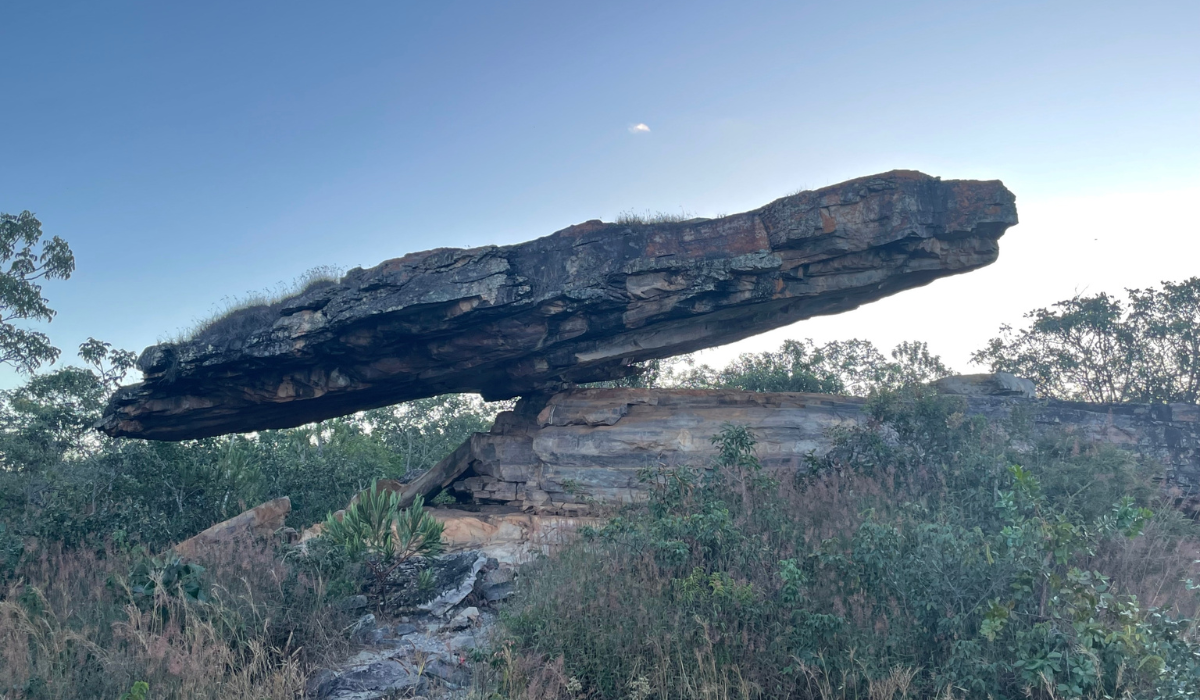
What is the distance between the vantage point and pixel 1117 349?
1593 centimetres

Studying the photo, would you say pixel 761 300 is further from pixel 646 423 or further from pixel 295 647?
pixel 295 647

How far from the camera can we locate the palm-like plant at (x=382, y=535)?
7285 millimetres

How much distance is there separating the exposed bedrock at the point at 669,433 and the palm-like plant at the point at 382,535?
3776 mm

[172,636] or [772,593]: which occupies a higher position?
[172,636]

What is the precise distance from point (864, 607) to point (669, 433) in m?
7.17

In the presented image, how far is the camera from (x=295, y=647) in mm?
5957

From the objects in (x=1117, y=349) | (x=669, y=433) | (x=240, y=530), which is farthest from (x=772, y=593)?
(x=1117, y=349)

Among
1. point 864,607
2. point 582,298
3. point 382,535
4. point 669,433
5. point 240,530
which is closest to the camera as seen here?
point 864,607

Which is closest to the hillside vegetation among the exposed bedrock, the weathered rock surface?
the weathered rock surface

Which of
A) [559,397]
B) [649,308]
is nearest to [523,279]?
[649,308]

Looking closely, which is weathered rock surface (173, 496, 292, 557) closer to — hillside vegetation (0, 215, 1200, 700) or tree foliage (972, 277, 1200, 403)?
hillside vegetation (0, 215, 1200, 700)

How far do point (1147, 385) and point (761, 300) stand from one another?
36.3ft

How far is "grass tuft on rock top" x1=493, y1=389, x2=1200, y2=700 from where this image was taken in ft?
14.6

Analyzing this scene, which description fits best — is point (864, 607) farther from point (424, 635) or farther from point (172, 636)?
point (172, 636)
